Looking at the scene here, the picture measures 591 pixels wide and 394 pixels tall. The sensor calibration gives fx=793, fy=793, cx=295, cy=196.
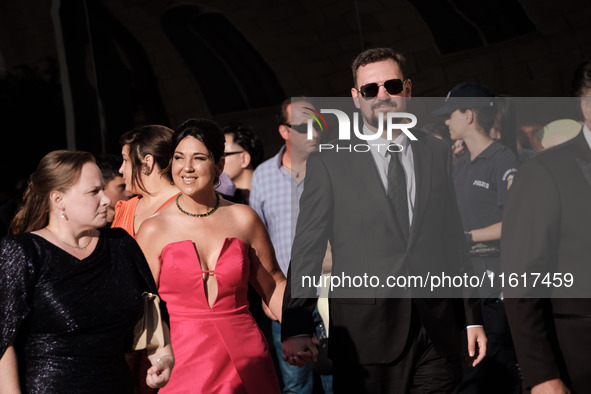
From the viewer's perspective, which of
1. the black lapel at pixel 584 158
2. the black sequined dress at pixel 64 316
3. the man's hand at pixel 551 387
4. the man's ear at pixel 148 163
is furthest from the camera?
the man's ear at pixel 148 163

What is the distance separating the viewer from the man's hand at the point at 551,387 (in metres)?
3.38

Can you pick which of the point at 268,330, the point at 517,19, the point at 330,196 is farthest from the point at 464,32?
the point at 330,196

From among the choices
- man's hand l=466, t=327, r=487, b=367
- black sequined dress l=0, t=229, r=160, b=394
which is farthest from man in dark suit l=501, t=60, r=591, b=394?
black sequined dress l=0, t=229, r=160, b=394

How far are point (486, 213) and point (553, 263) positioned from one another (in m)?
1.86

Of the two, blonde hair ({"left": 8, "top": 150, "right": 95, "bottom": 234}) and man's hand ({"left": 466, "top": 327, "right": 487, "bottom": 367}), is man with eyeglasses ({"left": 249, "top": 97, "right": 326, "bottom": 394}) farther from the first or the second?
blonde hair ({"left": 8, "top": 150, "right": 95, "bottom": 234})

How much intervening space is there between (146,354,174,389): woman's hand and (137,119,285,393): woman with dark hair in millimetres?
637

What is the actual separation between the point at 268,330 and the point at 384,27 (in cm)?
276

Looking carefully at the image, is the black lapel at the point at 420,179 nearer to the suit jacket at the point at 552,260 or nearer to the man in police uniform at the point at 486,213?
the suit jacket at the point at 552,260

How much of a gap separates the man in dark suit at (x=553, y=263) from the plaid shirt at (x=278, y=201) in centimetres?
246

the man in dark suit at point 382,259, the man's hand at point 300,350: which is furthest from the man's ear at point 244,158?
the man's hand at point 300,350

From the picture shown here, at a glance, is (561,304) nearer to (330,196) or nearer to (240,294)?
(330,196)

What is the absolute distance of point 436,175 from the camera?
3.85m

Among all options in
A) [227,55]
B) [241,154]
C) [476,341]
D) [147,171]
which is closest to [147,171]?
[147,171]

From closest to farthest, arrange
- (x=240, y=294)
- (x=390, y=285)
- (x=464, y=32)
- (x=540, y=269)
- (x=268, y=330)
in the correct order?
(x=540, y=269) < (x=390, y=285) < (x=240, y=294) < (x=268, y=330) < (x=464, y=32)
